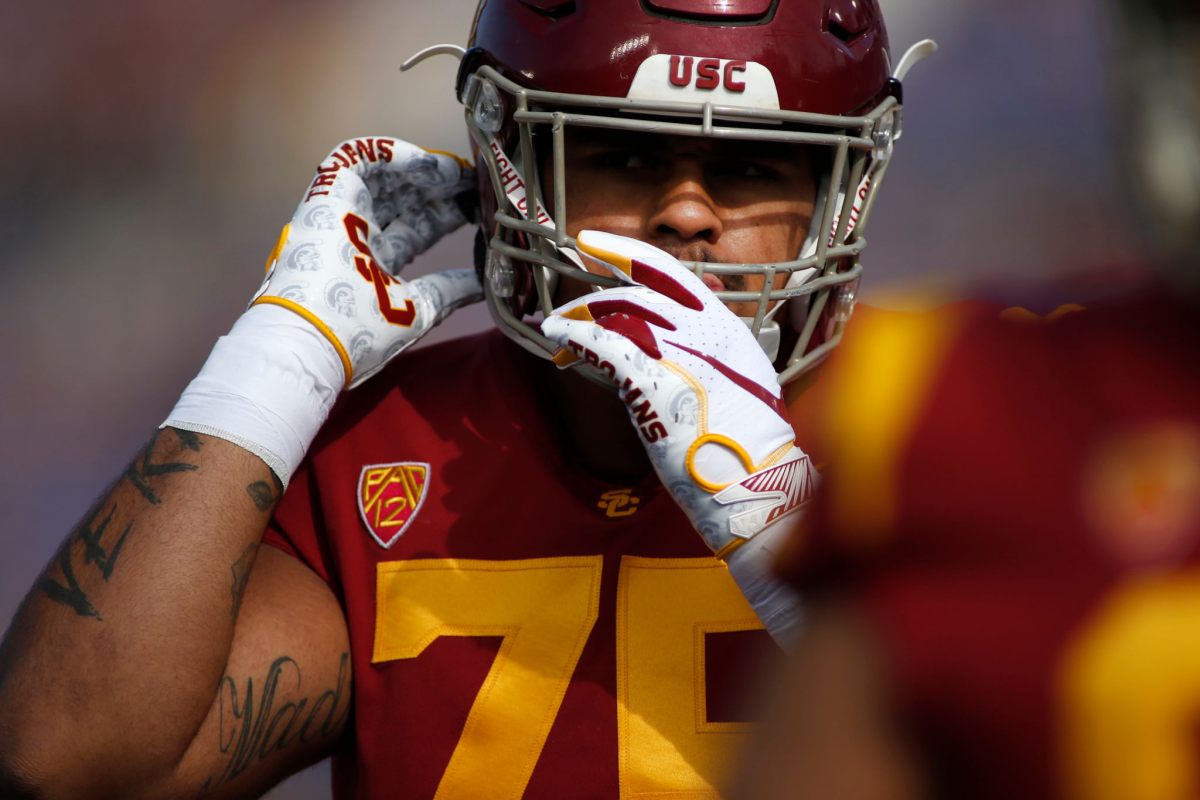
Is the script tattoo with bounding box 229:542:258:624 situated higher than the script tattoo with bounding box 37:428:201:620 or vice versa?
the script tattoo with bounding box 37:428:201:620

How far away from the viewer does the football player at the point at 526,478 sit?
108 cm

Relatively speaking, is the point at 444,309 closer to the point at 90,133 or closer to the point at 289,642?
the point at 289,642

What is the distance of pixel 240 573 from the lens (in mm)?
1188

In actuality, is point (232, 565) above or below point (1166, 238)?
below

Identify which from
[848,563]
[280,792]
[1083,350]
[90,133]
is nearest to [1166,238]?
[1083,350]

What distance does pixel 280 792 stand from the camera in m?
2.70

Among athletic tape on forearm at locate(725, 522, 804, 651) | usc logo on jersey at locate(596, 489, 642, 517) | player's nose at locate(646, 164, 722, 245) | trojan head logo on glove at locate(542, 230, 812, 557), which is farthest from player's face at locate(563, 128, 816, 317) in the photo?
athletic tape on forearm at locate(725, 522, 804, 651)

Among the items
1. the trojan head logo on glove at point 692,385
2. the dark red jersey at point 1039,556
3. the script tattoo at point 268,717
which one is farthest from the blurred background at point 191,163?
the dark red jersey at point 1039,556

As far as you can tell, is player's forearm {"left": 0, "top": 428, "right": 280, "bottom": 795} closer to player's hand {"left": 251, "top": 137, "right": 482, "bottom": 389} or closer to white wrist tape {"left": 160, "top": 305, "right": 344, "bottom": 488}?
white wrist tape {"left": 160, "top": 305, "right": 344, "bottom": 488}

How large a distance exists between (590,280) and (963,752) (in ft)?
2.76

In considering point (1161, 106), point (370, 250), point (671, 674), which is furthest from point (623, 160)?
point (1161, 106)

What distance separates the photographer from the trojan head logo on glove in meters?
0.98

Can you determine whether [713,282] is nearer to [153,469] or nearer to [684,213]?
[684,213]

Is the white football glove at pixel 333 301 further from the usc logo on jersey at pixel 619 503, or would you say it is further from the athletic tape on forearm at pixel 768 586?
the athletic tape on forearm at pixel 768 586
